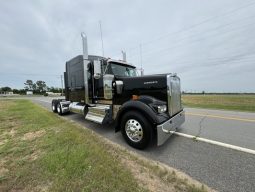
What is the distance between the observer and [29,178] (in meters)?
2.61

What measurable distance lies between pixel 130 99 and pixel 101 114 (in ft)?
4.20

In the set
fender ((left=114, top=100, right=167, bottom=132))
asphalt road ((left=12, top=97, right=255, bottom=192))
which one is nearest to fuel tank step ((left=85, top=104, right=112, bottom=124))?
asphalt road ((left=12, top=97, right=255, bottom=192))

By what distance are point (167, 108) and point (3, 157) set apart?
3.97 metres

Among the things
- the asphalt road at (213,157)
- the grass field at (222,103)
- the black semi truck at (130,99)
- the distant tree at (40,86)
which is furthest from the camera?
the distant tree at (40,86)

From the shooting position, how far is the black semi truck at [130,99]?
3732mm

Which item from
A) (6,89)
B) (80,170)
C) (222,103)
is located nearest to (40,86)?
(6,89)

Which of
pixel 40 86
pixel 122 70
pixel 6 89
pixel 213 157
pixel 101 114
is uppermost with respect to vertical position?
pixel 40 86

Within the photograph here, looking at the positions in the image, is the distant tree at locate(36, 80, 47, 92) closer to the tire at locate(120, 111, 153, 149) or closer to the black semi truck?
the black semi truck

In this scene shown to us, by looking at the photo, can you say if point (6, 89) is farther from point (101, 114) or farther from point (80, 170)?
point (80, 170)

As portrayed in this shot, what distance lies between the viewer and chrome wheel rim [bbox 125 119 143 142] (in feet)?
12.6

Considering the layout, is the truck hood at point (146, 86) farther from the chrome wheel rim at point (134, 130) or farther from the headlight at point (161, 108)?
the chrome wheel rim at point (134, 130)

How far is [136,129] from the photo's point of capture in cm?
388

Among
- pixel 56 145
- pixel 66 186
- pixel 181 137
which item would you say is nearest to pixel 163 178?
pixel 66 186

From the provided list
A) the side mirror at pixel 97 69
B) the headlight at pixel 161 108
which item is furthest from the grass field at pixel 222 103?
the side mirror at pixel 97 69
